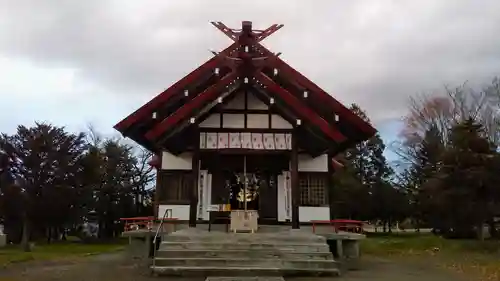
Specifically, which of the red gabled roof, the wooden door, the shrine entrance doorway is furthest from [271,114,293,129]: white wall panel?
the wooden door

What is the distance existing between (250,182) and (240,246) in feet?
20.4

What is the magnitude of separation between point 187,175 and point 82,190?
20.5 m

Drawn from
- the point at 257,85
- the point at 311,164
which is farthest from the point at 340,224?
the point at 257,85

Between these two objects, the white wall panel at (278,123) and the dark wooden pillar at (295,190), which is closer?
the dark wooden pillar at (295,190)

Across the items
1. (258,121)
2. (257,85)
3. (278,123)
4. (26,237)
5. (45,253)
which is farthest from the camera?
(26,237)

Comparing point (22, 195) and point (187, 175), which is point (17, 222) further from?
point (187, 175)

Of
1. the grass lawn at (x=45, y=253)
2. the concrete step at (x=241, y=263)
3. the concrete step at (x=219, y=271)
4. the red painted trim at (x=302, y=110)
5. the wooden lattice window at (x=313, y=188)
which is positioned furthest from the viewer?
the grass lawn at (x=45, y=253)

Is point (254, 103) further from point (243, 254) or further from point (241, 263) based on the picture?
point (241, 263)

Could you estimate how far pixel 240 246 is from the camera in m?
13.3

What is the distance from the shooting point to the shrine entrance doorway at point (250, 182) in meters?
19.0

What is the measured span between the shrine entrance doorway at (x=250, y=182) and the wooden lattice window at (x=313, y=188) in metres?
0.86

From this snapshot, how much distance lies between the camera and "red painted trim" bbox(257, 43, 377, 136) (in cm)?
1828

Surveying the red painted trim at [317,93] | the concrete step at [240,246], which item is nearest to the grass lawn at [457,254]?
the concrete step at [240,246]

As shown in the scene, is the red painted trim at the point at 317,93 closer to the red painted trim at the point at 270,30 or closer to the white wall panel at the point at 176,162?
the red painted trim at the point at 270,30
